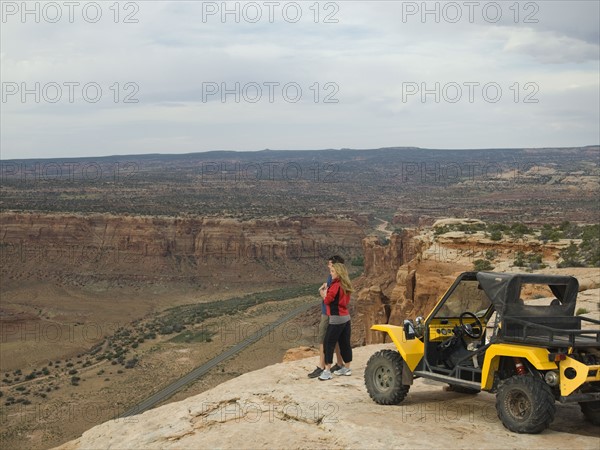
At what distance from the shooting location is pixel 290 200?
353 feet

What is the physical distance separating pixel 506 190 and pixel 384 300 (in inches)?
3528

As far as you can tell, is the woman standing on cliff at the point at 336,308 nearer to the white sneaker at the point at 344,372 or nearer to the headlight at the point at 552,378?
the white sneaker at the point at 344,372

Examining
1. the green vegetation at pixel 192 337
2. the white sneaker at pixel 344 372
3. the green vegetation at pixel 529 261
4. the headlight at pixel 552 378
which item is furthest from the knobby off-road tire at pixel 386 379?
the green vegetation at pixel 192 337

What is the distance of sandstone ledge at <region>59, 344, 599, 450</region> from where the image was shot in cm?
721

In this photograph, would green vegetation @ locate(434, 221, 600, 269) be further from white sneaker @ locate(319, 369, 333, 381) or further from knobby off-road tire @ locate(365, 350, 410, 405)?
knobby off-road tire @ locate(365, 350, 410, 405)

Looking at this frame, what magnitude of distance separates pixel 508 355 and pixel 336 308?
335 centimetres

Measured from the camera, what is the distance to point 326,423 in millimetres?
7805

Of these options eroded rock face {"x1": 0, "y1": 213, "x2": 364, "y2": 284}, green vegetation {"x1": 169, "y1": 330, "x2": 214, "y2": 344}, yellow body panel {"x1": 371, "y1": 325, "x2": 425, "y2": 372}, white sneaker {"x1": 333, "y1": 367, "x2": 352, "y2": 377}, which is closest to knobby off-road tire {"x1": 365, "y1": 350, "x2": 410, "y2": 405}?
yellow body panel {"x1": 371, "y1": 325, "x2": 425, "y2": 372}

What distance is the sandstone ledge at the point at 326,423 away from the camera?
721 cm

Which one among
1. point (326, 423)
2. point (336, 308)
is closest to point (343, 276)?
point (336, 308)

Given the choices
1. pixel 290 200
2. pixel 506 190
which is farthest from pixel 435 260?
pixel 506 190

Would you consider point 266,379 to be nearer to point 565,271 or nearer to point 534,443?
point 534,443

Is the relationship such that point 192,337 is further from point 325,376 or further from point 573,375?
point 573,375

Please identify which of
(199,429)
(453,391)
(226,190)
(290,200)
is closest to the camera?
(199,429)
